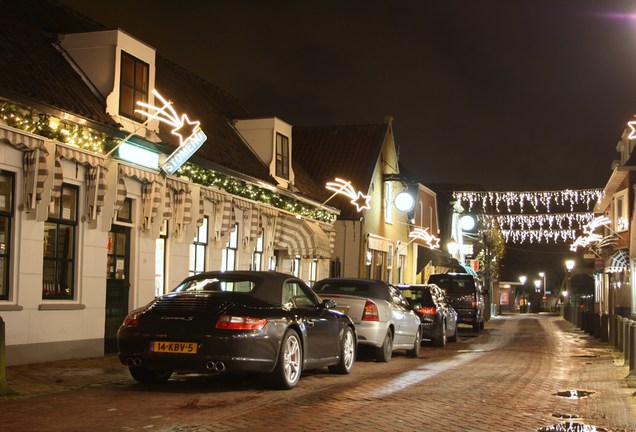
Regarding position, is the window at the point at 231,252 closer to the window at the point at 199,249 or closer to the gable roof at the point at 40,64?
the window at the point at 199,249

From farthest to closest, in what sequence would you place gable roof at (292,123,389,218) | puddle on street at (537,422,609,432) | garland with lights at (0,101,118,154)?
1. gable roof at (292,123,389,218)
2. garland with lights at (0,101,118,154)
3. puddle on street at (537,422,609,432)

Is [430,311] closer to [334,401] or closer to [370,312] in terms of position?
[370,312]

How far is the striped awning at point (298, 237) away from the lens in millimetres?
22547

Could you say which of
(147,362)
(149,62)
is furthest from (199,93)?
(147,362)

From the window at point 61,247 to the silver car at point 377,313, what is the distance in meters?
4.58

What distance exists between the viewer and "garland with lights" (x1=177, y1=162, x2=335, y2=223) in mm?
17375

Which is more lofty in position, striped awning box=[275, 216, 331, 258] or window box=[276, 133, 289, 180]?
window box=[276, 133, 289, 180]

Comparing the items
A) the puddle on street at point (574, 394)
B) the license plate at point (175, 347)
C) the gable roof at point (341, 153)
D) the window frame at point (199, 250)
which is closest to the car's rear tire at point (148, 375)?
the license plate at point (175, 347)

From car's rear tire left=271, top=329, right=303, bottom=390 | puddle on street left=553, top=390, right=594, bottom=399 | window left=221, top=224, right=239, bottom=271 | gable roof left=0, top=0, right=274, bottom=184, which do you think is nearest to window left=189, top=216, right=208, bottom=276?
window left=221, top=224, right=239, bottom=271

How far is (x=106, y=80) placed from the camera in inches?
601

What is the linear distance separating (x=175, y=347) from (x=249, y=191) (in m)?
10.6

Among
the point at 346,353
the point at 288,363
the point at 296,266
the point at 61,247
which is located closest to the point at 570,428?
the point at 288,363

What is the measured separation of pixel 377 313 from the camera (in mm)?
14992

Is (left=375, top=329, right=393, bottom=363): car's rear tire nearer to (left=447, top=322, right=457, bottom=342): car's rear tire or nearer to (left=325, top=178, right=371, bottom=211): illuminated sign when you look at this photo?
(left=447, top=322, right=457, bottom=342): car's rear tire
